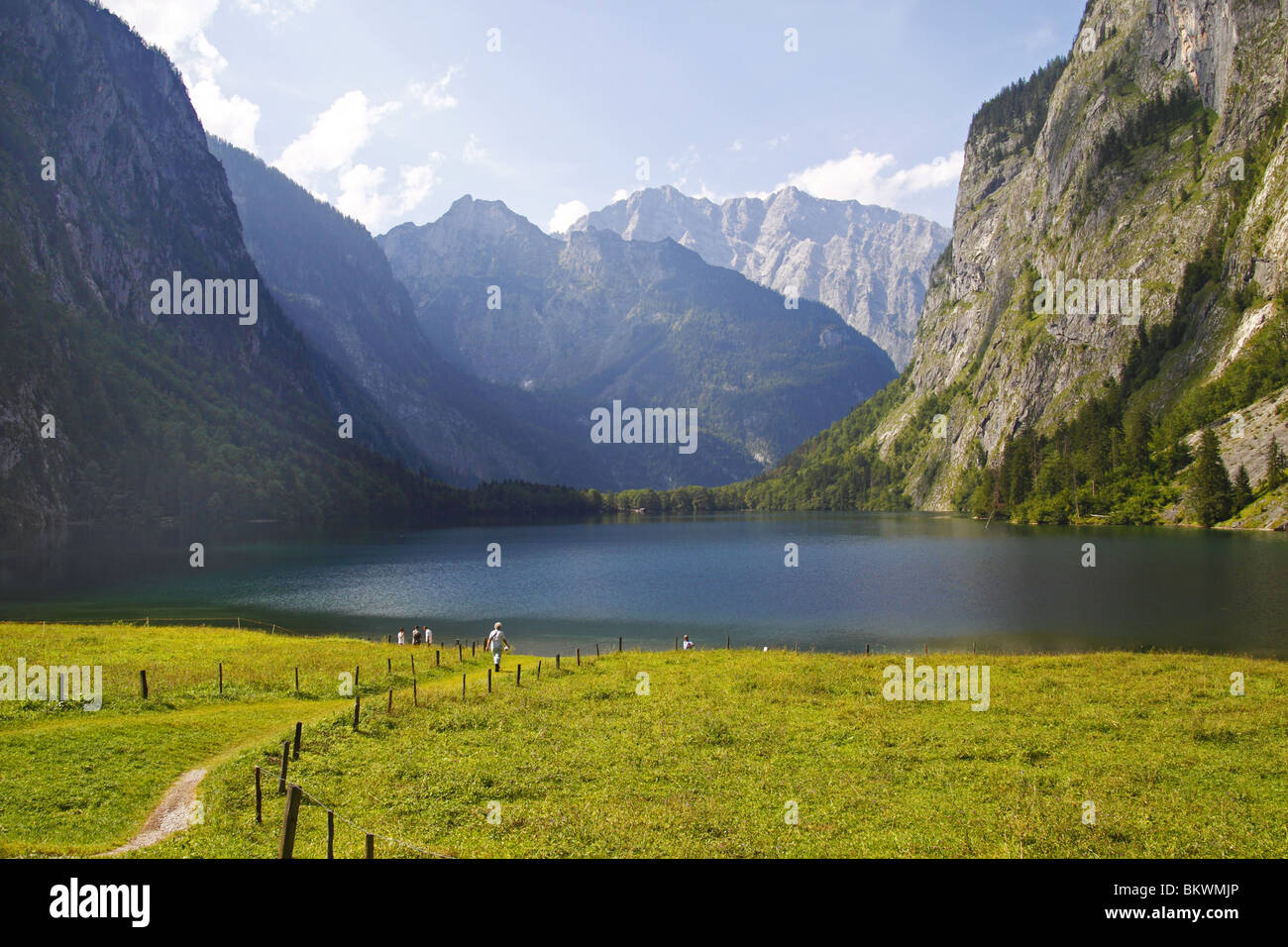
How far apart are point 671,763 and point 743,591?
76313 millimetres

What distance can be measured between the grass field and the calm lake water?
25.8 meters

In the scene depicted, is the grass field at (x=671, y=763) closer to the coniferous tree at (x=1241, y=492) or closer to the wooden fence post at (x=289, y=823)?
the wooden fence post at (x=289, y=823)

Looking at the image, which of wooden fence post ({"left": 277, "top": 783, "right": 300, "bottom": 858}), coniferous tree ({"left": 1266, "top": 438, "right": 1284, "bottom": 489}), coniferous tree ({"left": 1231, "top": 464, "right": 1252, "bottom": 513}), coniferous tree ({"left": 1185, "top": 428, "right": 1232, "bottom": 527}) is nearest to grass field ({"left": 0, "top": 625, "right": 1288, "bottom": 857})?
wooden fence post ({"left": 277, "top": 783, "right": 300, "bottom": 858})

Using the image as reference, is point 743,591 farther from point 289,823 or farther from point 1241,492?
point 1241,492

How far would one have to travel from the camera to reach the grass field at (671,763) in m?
20.0

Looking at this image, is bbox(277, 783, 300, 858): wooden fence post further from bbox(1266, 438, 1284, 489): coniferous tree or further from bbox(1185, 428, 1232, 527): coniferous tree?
bbox(1266, 438, 1284, 489): coniferous tree

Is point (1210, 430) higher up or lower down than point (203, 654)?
higher up

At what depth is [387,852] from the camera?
18.1 metres

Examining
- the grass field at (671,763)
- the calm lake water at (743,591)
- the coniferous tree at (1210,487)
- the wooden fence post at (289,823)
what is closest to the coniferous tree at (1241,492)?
the coniferous tree at (1210,487)

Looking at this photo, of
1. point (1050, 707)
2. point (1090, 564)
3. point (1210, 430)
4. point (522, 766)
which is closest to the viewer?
point (522, 766)

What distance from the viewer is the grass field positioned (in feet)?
65.5

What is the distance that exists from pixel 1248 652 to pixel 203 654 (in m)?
77.6
